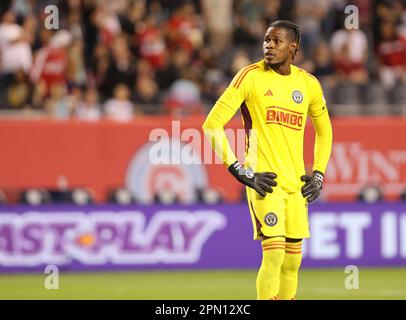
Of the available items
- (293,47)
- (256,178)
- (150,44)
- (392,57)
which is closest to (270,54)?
(293,47)

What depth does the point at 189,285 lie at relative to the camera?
15.6 meters

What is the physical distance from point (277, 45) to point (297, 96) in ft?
1.58

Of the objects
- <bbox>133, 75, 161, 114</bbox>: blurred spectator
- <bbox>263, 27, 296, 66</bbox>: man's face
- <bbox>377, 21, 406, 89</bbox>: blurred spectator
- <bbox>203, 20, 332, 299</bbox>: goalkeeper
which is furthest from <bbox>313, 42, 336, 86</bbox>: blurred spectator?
<bbox>263, 27, 296, 66</bbox>: man's face

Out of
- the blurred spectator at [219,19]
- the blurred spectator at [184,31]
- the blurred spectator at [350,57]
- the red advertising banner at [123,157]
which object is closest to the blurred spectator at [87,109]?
Result: the red advertising banner at [123,157]

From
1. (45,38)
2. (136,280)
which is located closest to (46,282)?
(136,280)

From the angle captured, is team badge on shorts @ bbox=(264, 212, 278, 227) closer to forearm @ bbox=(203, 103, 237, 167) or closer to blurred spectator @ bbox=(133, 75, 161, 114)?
forearm @ bbox=(203, 103, 237, 167)

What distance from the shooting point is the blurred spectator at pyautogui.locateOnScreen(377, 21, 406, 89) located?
21.5 meters

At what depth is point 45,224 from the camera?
16797 millimetres

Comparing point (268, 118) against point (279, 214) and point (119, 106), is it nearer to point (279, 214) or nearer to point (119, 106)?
point (279, 214)

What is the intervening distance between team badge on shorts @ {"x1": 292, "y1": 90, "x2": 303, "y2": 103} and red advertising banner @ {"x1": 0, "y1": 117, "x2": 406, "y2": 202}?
738cm

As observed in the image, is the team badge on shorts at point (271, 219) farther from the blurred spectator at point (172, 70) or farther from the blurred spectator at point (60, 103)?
the blurred spectator at point (172, 70)

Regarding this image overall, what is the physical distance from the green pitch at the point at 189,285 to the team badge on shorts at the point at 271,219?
12.6ft

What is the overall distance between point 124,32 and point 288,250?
1052cm
